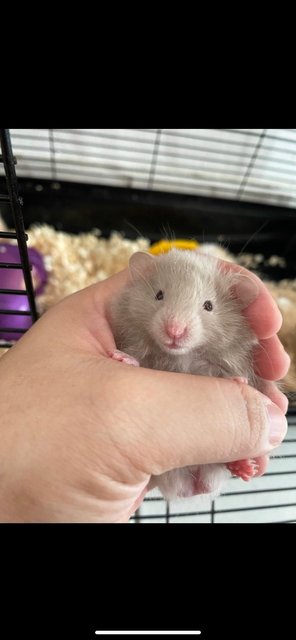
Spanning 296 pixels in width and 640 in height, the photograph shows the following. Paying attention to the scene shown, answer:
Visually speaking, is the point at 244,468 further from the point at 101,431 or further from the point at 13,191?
the point at 13,191

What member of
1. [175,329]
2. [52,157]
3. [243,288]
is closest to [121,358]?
[175,329]

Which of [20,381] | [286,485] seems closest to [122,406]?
[20,381]

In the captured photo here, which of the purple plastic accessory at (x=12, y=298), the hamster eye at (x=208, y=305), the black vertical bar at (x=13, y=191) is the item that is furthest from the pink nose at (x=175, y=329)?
the purple plastic accessory at (x=12, y=298)

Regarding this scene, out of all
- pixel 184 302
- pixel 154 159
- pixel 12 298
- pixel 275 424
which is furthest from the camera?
pixel 154 159

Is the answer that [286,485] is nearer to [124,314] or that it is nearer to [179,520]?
[179,520]

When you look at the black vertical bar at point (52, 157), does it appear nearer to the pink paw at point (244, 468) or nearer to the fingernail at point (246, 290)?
the fingernail at point (246, 290)

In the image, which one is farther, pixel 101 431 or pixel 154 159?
pixel 154 159
